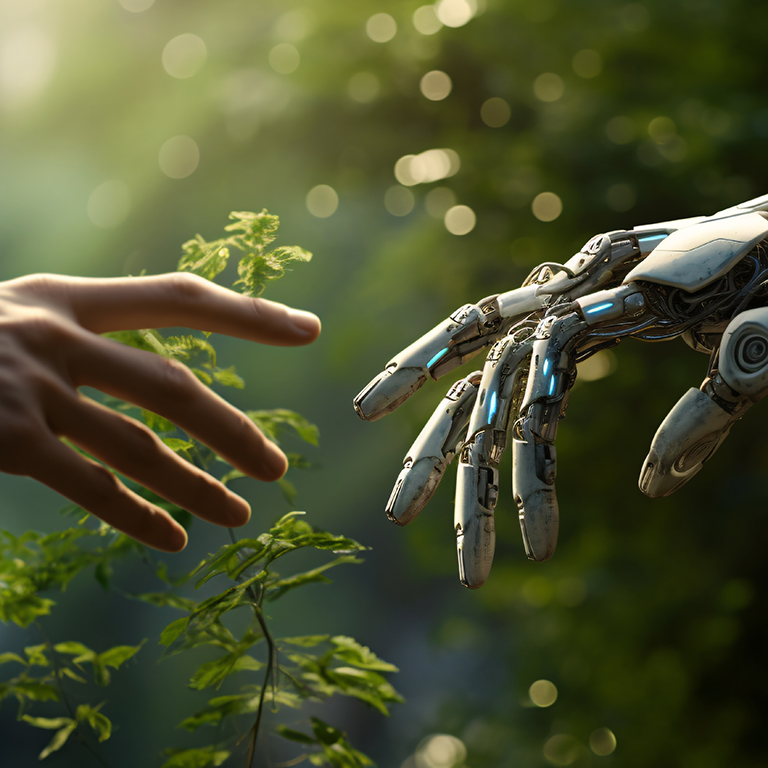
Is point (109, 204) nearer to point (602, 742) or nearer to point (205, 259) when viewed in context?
point (205, 259)

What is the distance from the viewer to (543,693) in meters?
1.05

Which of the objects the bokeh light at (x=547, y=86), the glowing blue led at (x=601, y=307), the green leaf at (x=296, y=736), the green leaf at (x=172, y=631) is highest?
the bokeh light at (x=547, y=86)

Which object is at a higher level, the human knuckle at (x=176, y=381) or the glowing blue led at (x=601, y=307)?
the glowing blue led at (x=601, y=307)

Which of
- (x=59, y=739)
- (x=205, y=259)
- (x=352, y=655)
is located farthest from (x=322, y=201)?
(x=59, y=739)

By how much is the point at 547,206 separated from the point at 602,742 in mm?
843

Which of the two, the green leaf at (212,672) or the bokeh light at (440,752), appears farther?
the bokeh light at (440,752)

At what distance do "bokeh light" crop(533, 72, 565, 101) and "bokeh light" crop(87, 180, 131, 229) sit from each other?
71cm

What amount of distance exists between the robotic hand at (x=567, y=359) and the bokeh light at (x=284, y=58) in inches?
35.1

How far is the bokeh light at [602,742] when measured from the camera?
1.00 m

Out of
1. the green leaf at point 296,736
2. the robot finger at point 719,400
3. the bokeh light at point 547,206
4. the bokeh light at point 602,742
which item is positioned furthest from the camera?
the bokeh light at point 547,206

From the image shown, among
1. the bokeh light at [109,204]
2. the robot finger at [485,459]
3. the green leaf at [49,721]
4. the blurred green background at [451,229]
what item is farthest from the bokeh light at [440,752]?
the bokeh light at [109,204]

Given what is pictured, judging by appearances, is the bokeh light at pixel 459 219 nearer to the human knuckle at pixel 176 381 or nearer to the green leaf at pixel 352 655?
the green leaf at pixel 352 655

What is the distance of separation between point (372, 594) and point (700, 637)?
0.51m

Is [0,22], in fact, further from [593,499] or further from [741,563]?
[741,563]
